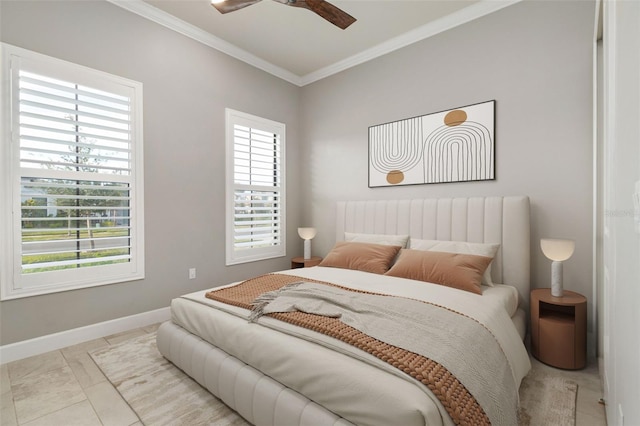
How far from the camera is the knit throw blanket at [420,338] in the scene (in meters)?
1.20

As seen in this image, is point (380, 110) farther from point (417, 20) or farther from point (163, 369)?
point (163, 369)

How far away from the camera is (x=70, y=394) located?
193 cm

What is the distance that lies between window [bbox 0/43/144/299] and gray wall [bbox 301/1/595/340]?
8.88ft

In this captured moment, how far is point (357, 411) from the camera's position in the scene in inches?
46.1

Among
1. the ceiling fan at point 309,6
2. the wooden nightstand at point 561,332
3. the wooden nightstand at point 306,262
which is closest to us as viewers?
the ceiling fan at point 309,6

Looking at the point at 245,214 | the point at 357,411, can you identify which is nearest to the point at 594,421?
the point at 357,411

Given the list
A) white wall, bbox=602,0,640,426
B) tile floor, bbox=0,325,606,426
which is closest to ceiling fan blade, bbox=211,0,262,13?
white wall, bbox=602,0,640,426

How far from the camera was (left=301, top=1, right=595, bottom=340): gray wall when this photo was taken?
252 cm

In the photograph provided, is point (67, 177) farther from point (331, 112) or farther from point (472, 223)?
point (472, 223)

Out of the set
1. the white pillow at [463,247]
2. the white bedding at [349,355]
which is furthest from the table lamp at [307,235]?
the white bedding at [349,355]

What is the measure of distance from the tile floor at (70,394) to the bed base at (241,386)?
1.26ft

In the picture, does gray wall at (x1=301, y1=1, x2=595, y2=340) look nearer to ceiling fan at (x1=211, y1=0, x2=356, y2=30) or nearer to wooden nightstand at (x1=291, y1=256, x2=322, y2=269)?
wooden nightstand at (x1=291, y1=256, x2=322, y2=269)

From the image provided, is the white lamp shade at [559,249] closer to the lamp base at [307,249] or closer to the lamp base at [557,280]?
the lamp base at [557,280]

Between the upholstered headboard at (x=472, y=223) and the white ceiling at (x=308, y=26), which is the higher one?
the white ceiling at (x=308, y=26)
